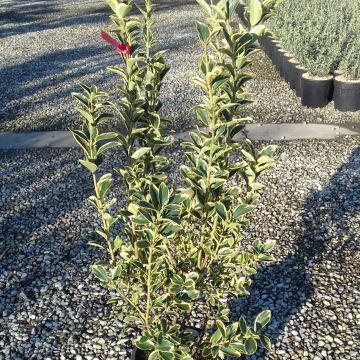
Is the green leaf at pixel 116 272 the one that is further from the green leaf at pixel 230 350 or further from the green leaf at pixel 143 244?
the green leaf at pixel 230 350

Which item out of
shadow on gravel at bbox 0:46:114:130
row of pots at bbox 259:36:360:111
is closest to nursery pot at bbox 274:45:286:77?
row of pots at bbox 259:36:360:111

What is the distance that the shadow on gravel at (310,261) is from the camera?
9.36 feet

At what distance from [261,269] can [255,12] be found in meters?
1.94

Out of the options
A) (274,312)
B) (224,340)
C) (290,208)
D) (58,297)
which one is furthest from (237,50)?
(290,208)

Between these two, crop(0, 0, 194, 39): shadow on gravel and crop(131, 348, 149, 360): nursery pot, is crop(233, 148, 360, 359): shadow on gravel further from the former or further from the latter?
crop(0, 0, 194, 39): shadow on gravel

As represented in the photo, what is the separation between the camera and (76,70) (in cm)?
797

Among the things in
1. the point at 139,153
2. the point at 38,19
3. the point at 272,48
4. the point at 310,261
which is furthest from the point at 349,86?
the point at 38,19

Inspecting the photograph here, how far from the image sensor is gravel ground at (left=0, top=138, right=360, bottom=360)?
8.73ft

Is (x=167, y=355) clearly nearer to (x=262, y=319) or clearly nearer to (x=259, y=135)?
(x=262, y=319)

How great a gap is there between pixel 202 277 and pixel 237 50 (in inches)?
36.9

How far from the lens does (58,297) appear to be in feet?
9.86

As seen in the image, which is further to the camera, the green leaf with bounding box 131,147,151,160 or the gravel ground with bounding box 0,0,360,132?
the gravel ground with bounding box 0,0,360,132

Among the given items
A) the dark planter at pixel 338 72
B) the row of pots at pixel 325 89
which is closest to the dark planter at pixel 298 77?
the row of pots at pixel 325 89

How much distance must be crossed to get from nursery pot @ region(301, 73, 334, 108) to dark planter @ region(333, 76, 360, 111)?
158mm
